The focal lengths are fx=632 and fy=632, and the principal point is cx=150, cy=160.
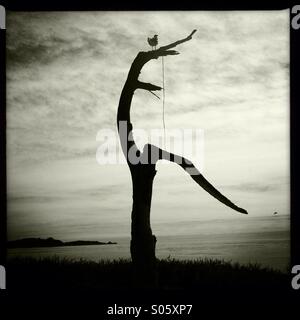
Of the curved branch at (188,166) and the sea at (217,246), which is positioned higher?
the curved branch at (188,166)

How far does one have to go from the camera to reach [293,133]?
4.84 metres

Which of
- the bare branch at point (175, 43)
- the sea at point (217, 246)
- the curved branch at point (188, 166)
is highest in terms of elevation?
the bare branch at point (175, 43)

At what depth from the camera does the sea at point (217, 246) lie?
16.0 ft

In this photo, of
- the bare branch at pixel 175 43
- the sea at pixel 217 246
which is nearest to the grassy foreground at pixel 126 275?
the sea at pixel 217 246

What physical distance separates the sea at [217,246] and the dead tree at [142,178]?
11 cm

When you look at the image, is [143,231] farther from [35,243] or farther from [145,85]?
[145,85]

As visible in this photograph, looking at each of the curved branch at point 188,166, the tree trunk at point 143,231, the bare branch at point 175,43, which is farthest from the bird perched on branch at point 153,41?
the tree trunk at point 143,231

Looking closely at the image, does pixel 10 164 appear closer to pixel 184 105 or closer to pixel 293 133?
pixel 184 105

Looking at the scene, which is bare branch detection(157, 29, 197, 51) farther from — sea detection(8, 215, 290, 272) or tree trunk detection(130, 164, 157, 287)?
sea detection(8, 215, 290, 272)

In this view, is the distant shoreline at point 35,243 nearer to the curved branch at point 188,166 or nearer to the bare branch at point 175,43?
the curved branch at point 188,166

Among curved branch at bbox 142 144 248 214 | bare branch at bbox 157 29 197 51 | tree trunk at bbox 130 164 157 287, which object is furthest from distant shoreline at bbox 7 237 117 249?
bare branch at bbox 157 29 197 51

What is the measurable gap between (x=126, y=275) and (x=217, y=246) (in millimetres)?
741

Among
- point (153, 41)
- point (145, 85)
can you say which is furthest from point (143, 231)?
point (153, 41)
